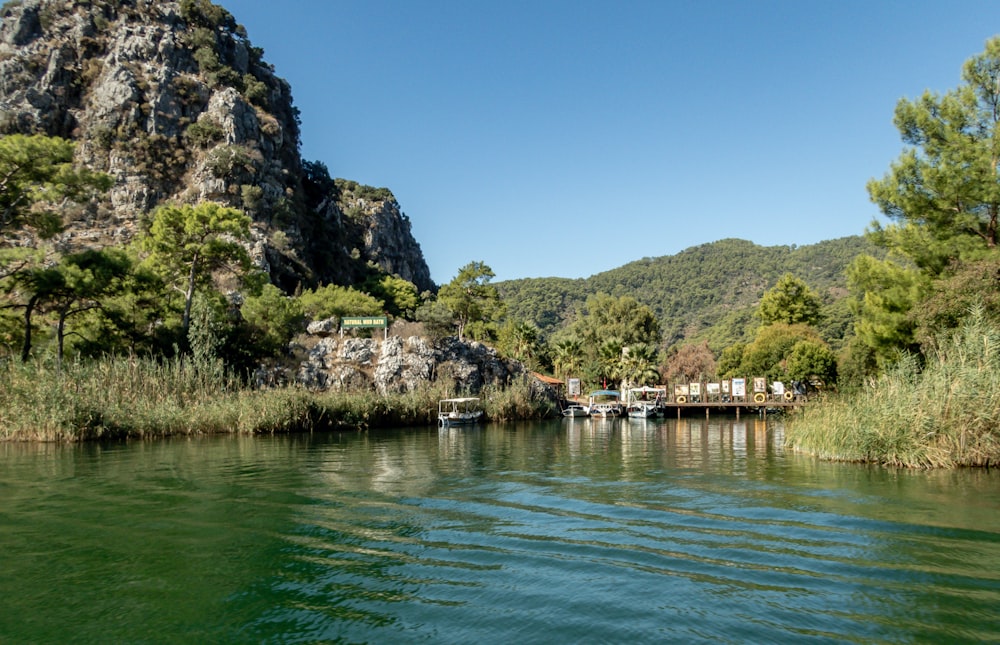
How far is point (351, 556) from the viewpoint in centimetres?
970

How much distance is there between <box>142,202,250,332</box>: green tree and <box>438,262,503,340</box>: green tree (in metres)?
29.4

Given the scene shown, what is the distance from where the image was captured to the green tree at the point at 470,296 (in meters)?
76.7

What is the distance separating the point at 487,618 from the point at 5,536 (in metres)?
8.85

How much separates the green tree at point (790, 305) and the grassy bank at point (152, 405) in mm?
59147

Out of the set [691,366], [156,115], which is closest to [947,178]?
[691,366]

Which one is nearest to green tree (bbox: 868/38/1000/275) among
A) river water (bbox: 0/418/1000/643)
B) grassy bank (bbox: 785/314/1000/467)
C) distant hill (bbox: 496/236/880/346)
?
grassy bank (bbox: 785/314/1000/467)

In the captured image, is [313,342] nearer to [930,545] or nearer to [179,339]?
[179,339]

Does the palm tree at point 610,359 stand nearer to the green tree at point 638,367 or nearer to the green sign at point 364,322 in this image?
the green tree at point 638,367

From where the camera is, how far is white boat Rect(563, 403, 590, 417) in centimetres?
6469

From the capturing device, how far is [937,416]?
675 inches

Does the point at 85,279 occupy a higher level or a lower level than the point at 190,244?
lower

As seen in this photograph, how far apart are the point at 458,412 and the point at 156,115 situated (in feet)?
189

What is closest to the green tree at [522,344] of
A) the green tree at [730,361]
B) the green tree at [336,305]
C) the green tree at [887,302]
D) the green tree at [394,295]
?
the green tree at [394,295]

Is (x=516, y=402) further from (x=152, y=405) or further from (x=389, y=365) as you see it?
(x=152, y=405)
